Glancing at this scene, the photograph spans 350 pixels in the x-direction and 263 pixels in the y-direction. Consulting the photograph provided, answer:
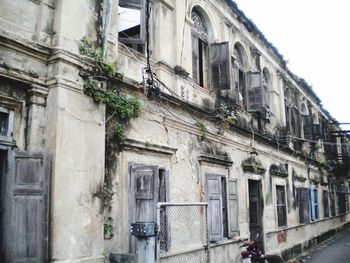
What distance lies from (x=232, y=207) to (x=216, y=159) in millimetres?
1464

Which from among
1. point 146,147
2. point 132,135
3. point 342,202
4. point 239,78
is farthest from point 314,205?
point 132,135

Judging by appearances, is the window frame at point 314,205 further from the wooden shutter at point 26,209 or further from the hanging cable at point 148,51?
the wooden shutter at point 26,209

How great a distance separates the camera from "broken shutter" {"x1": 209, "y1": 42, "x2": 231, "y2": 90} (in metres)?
9.59

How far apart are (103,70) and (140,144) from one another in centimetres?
150

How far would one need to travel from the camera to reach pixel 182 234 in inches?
296

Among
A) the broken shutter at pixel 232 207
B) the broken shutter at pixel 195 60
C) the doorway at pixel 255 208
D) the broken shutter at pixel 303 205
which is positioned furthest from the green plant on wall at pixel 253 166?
the broken shutter at pixel 303 205

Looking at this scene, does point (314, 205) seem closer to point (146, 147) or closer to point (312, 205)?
point (312, 205)

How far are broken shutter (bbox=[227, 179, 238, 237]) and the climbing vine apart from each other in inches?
160

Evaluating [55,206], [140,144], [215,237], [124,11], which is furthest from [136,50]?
[215,237]

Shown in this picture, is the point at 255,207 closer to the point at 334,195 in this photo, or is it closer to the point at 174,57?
the point at 174,57

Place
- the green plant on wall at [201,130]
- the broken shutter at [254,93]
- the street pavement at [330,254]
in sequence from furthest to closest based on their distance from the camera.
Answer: the street pavement at [330,254]
the broken shutter at [254,93]
the green plant on wall at [201,130]

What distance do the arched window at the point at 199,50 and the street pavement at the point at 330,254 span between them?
7.77 metres

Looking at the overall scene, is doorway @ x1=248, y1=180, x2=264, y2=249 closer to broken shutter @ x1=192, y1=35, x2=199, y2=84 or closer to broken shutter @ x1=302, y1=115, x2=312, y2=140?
broken shutter @ x1=192, y1=35, x2=199, y2=84

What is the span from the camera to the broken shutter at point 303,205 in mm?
15232
